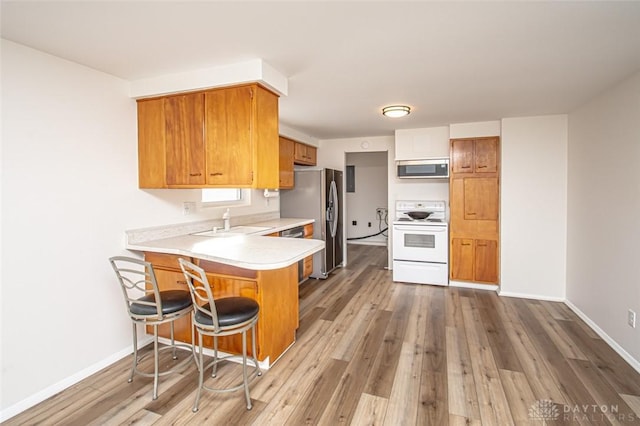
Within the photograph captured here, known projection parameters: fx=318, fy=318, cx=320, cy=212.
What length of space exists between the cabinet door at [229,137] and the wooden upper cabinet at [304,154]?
239cm

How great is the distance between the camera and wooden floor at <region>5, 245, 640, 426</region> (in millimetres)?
1921

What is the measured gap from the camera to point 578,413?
6.32 ft

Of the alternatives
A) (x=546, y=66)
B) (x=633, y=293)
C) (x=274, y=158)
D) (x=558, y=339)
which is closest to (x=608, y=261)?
(x=633, y=293)

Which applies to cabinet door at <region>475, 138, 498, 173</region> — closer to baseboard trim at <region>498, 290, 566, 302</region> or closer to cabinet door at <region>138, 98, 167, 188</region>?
baseboard trim at <region>498, 290, 566, 302</region>

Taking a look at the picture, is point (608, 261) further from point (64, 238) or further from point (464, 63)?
point (64, 238)

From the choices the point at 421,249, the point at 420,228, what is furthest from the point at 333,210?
the point at 421,249

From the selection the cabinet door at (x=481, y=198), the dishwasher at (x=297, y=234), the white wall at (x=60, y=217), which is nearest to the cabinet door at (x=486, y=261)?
the cabinet door at (x=481, y=198)

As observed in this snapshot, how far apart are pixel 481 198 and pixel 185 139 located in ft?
12.5

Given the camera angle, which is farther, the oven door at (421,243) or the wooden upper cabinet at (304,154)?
the wooden upper cabinet at (304,154)

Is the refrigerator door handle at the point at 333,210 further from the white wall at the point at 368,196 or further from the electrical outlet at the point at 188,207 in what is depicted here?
the white wall at the point at 368,196

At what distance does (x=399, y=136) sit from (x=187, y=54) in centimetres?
346

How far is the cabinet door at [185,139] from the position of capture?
2.56 meters

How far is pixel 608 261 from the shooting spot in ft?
9.49

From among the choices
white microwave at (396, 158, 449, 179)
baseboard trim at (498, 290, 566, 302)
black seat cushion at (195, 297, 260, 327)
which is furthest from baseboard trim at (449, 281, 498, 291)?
black seat cushion at (195, 297, 260, 327)
